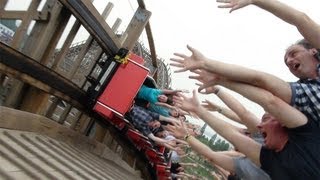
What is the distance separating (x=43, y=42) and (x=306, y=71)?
208 centimetres

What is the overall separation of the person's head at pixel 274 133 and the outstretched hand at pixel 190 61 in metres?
Answer: 0.55

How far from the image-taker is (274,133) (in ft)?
9.25

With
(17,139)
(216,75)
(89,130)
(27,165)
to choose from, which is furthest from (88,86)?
(216,75)

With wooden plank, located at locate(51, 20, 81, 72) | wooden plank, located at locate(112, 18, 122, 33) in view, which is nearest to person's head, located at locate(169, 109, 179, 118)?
wooden plank, located at locate(112, 18, 122, 33)

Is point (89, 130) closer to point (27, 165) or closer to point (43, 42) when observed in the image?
point (43, 42)

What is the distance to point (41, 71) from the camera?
3.77 m

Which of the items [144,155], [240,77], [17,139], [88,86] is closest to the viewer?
[240,77]

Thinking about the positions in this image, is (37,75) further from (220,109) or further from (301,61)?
(301,61)

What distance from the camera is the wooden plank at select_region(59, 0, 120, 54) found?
4.01 meters

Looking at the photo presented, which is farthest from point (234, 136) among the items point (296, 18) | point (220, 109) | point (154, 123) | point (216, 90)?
point (154, 123)

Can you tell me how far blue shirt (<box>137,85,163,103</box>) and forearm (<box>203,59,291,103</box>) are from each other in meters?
2.99

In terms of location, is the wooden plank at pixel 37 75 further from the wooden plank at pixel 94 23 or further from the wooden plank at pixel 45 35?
the wooden plank at pixel 94 23

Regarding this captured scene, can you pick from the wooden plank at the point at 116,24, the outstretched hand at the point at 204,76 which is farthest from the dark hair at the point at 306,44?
the wooden plank at the point at 116,24

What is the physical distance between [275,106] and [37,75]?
193 centimetres
